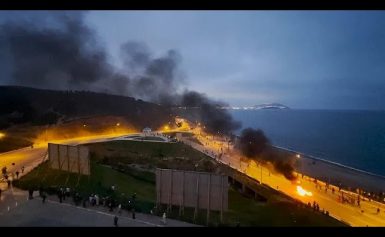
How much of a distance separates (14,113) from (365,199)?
59782mm

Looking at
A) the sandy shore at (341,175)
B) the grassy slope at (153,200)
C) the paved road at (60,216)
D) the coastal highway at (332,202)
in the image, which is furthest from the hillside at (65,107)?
the paved road at (60,216)

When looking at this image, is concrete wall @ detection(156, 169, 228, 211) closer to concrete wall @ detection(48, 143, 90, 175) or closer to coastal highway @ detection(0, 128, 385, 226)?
concrete wall @ detection(48, 143, 90, 175)

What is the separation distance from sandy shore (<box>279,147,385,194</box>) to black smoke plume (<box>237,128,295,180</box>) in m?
3.82

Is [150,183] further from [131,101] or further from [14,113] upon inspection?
[131,101]

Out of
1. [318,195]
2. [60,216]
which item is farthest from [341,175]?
[60,216]

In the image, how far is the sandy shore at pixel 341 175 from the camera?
4803 centimetres

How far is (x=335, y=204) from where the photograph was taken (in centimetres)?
3164

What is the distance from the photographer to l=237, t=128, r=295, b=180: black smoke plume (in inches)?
1856

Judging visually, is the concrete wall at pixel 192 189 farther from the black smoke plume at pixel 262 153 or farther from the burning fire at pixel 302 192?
the black smoke plume at pixel 262 153

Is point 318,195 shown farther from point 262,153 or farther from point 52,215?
point 52,215

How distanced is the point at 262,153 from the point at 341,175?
468 inches

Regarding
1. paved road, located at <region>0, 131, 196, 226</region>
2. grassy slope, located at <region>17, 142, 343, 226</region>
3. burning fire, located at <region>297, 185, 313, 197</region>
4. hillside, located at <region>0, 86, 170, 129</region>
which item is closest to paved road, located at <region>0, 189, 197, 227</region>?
paved road, located at <region>0, 131, 196, 226</region>

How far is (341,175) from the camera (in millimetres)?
54406
